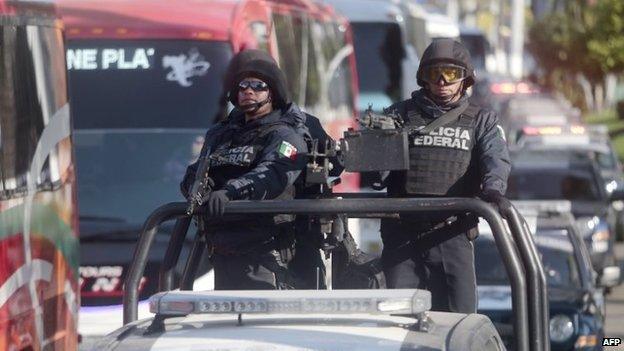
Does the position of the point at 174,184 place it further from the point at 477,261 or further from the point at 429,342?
the point at 429,342

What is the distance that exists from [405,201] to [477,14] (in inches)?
4628

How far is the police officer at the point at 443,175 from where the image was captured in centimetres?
681

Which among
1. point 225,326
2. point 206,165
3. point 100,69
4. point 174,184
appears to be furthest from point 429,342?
point 100,69

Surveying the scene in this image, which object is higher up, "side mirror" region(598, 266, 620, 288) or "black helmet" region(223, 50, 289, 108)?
"black helmet" region(223, 50, 289, 108)

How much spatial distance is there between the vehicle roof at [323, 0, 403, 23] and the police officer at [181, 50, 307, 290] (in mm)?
17756

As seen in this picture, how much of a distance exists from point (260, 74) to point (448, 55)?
76 centimetres

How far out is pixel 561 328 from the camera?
12.0 m

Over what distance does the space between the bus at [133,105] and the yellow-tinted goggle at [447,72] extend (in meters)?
4.41

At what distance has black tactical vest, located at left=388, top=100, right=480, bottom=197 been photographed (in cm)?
689

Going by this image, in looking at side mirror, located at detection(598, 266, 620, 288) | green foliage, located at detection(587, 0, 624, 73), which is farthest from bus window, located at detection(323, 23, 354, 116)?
green foliage, located at detection(587, 0, 624, 73)

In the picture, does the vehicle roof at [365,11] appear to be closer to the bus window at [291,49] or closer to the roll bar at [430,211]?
the bus window at [291,49]

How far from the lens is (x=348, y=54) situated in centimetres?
2002

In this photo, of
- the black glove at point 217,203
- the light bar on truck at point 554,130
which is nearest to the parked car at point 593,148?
the light bar on truck at point 554,130

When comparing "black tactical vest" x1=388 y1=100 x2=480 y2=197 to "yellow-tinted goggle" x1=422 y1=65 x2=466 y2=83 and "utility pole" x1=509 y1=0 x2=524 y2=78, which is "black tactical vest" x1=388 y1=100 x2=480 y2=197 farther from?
"utility pole" x1=509 y1=0 x2=524 y2=78
